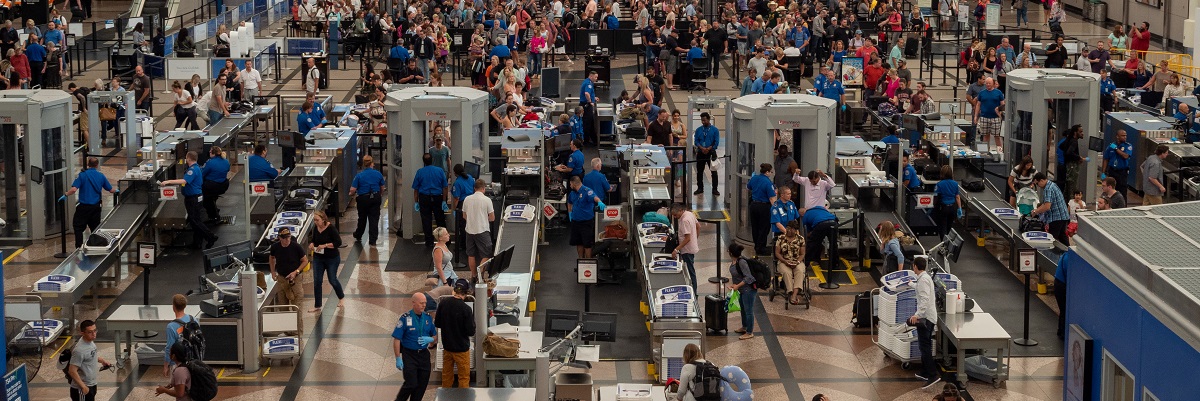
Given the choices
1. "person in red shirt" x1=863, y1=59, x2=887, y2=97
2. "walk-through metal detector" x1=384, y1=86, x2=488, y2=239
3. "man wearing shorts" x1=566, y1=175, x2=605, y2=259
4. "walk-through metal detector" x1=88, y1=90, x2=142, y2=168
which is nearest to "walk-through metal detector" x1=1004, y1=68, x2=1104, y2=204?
"person in red shirt" x1=863, y1=59, x2=887, y2=97

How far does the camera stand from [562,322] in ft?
54.1

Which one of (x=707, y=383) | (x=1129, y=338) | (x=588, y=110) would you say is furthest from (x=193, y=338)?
(x=588, y=110)

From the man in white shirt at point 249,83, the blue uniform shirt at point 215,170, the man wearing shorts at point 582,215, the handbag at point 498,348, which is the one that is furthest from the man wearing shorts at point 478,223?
the man in white shirt at point 249,83

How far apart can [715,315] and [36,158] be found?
10087 mm

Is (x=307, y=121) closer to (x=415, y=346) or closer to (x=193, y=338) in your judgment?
(x=193, y=338)

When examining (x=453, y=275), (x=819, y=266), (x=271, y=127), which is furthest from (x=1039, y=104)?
(x=271, y=127)

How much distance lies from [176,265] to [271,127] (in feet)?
33.5

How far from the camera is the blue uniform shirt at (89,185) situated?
21375 mm

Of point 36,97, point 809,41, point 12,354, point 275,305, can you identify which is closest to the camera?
point 12,354

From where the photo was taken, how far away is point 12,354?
15.6 meters

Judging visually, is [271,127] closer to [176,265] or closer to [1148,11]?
[176,265]

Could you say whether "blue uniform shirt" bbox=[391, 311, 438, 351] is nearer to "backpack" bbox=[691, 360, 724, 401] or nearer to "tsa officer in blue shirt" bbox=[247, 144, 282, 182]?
"backpack" bbox=[691, 360, 724, 401]

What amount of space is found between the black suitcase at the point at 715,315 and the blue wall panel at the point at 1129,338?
199 inches

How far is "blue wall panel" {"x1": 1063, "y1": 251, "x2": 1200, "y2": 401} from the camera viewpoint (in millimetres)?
Answer: 11227
